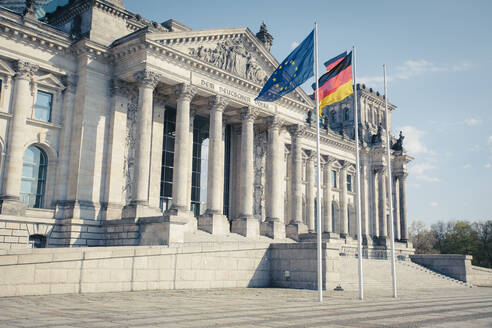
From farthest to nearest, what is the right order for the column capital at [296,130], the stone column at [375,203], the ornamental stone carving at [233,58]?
the stone column at [375,203] < the column capital at [296,130] < the ornamental stone carving at [233,58]

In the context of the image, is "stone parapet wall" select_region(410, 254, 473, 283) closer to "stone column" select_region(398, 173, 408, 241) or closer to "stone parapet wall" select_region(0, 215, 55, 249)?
"stone column" select_region(398, 173, 408, 241)

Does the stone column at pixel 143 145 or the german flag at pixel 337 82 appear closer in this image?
the german flag at pixel 337 82

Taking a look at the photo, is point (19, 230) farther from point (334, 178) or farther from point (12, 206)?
point (334, 178)

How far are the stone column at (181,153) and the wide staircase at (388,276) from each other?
12.5 metres

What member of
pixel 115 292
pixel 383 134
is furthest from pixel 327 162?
pixel 115 292

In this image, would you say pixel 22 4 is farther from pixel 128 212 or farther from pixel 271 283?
pixel 271 283

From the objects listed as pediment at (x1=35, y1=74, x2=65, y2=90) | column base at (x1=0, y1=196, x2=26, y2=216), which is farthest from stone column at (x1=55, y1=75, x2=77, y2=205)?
column base at (x1=0, y1=196, x2=26, y2=216)

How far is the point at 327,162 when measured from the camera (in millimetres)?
64375

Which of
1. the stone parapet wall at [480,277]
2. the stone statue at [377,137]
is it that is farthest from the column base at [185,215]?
the stone statue at [377,137]

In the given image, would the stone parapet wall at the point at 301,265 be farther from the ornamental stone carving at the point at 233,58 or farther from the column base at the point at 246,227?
the ornamental stone carving at the point at 233,58

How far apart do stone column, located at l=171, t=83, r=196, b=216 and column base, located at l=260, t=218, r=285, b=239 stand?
9373 millimetres

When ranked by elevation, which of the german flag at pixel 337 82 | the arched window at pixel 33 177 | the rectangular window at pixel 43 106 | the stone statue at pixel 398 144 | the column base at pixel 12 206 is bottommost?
the column base at pixel 12 206

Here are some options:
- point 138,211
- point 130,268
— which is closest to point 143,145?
point 138,211

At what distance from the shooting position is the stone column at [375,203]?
2707 inches
